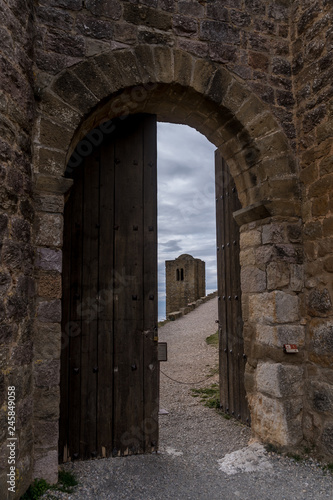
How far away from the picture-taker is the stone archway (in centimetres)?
274

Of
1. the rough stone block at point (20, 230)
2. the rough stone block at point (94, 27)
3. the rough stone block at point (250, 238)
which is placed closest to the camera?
the rough stone block at point (20, 230)

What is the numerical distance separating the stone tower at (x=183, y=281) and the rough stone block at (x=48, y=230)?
42.8 feet

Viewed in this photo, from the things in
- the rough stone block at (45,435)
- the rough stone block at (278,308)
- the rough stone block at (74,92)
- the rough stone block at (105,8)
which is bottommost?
the rough stone block at (45,435)

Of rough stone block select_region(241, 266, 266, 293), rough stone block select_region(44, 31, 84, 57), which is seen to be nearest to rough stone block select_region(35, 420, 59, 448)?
rough stone block select_region(241, 266, 266, 293)

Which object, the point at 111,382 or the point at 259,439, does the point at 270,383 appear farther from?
the point at 111,382

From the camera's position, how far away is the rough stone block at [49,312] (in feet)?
8.18

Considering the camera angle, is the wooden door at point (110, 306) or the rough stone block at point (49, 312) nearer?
the rough stone block at point (49, 312)

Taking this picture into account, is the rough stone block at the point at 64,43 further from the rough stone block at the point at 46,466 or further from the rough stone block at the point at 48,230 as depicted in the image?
the rough stone block at the point at 46,466

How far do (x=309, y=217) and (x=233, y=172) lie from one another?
839 millimetres

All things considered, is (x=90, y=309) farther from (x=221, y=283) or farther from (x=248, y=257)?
(x=221, y=283)

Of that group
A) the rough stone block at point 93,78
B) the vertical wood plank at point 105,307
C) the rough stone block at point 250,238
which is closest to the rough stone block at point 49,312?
the vertical wood plank at point 105,307

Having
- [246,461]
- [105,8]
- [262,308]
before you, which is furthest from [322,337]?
[105,8]

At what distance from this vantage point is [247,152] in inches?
132

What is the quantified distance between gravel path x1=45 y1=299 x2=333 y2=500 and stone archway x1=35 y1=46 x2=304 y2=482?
299 mm
